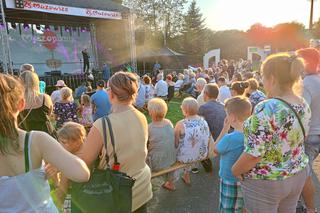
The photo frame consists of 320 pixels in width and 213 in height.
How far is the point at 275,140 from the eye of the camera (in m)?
1.87

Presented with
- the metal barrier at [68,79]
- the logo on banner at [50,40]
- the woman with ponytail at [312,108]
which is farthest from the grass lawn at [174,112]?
the logo on banner at [50,40]

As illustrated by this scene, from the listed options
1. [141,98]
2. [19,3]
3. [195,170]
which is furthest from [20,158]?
[19,3]

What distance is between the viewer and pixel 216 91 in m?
4.81

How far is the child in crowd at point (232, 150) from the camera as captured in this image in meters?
2.61

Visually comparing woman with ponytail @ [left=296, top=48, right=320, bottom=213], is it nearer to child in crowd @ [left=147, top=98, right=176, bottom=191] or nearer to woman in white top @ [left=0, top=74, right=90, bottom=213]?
child in crowd @ [left=147, top=98, right=176, bottom=191]

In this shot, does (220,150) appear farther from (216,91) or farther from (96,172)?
(216,91)

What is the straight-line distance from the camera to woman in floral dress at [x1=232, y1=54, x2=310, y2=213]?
1.85m

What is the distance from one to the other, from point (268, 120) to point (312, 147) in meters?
1.55

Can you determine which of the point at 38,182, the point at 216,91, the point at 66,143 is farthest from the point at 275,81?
the point at 216,91

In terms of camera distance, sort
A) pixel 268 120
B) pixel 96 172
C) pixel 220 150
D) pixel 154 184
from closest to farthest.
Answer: pixel 268 120 → pixel 96 172 → pixel 220 150 → pixel 154 184

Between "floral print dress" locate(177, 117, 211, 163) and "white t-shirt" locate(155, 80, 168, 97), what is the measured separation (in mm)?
6878

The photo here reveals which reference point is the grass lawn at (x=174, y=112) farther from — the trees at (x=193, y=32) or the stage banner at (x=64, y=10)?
the trees at (x=193, y=32)

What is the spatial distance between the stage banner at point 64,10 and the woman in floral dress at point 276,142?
12016 mm

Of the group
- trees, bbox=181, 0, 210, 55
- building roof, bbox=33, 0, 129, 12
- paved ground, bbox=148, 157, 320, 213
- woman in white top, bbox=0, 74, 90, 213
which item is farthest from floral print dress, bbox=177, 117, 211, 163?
trees, bbox=181, 0, 210, 55
